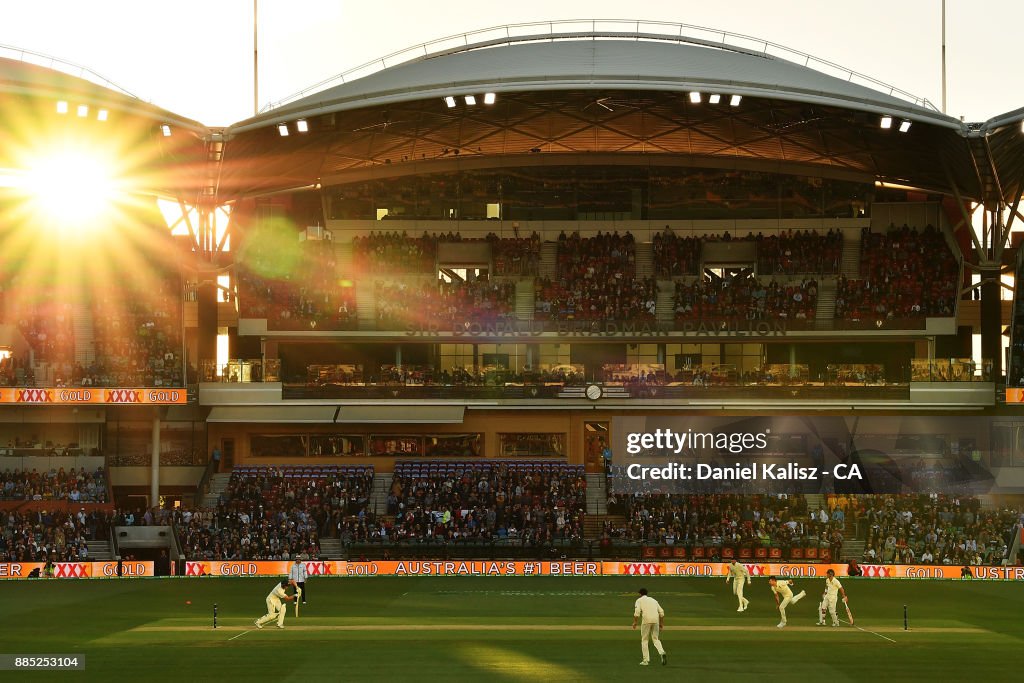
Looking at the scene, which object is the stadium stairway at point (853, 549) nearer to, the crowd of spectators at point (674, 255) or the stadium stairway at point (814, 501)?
the stadium stairway at point (814, 501)

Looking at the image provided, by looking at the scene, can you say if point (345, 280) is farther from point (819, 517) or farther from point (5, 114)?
point (819, 517)

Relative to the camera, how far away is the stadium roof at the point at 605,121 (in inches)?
2064

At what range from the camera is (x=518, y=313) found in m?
62.2

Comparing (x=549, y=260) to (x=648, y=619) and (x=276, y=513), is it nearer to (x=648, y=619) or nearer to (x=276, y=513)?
(x=276, y=513)

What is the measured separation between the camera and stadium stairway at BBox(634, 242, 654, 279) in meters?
63.8

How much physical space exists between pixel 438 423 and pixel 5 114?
23.9 metres

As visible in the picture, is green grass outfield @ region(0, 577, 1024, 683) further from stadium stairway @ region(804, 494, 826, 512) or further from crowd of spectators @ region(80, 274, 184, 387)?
crowd of spectators @ region(80, 274, 184, 387)

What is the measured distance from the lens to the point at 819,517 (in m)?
51.6

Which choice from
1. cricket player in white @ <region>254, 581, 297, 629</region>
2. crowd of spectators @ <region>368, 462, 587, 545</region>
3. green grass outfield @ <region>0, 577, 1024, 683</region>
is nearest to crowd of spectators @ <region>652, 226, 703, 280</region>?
crowd of spectators @ <region>368, 462, 587, 545</region>

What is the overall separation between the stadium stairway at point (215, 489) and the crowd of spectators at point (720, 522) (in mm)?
19120

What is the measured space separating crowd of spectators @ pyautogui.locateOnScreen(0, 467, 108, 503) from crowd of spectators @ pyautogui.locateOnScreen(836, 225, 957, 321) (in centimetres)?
3663

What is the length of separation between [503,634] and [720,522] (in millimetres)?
22274

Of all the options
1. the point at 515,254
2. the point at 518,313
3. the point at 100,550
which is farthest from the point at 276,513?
the point at 515,254

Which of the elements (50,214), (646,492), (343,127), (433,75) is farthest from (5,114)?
(646,492)
